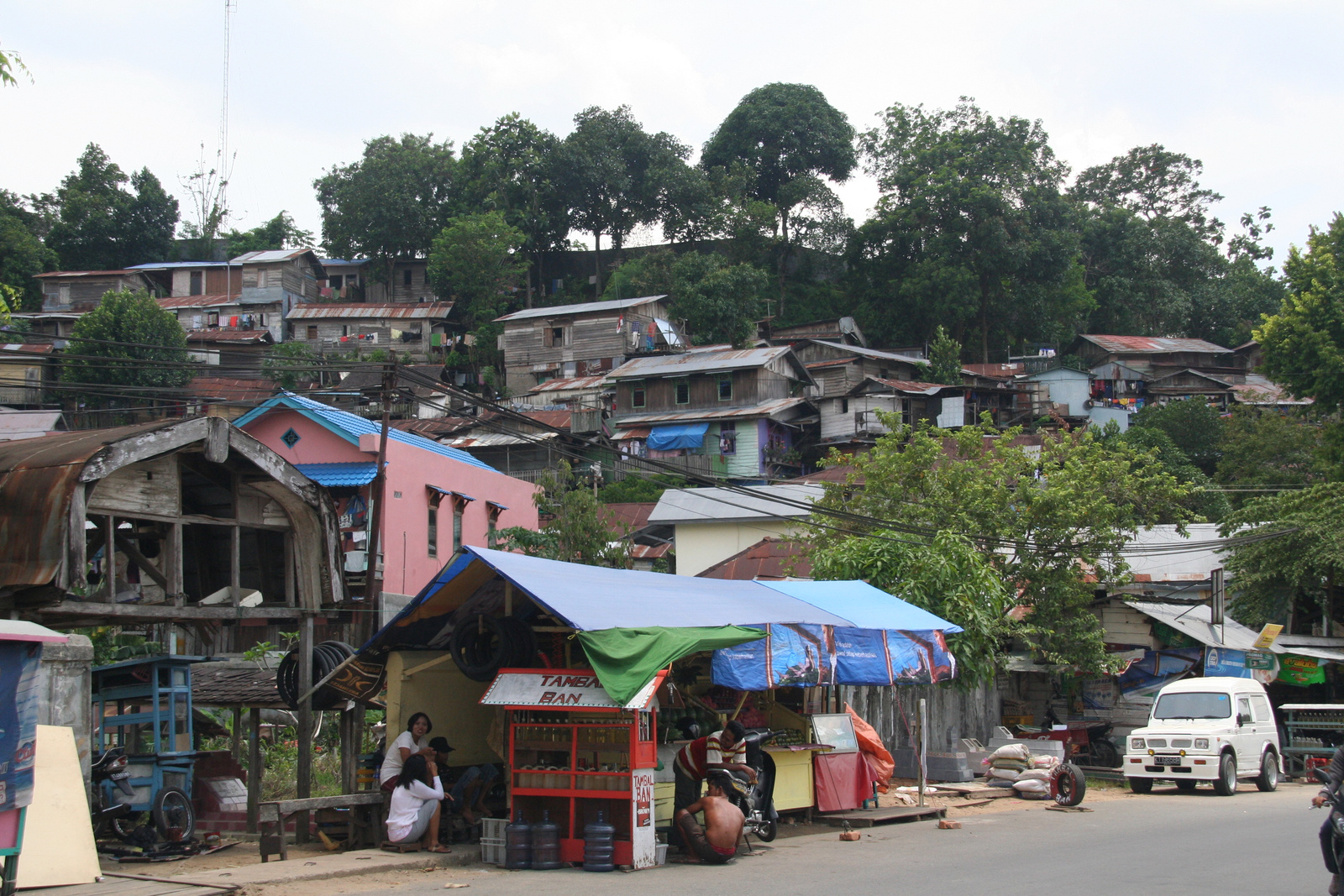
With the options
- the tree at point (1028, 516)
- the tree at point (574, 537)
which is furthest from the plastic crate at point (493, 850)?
the tree at point (574, 537)

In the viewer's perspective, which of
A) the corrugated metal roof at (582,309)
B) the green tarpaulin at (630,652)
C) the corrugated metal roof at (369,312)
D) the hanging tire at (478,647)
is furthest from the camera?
the corrugated metal roof at (369,312)

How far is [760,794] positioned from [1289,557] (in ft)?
69.9

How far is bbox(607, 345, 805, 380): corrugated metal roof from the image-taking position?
53125 mm

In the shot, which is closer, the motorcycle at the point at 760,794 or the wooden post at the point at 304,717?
the motorcycle at the point at 760,794

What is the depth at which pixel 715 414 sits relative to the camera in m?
52.8

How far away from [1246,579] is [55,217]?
235 feet

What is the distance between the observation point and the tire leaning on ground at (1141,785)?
21.1 meters

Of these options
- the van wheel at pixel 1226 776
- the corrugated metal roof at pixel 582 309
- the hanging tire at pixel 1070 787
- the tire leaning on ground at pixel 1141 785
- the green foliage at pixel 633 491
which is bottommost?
the tire leaning on ground at pixel 1141 785

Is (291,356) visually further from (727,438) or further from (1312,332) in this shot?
(1312,332)

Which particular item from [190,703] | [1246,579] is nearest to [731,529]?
[1246,579]

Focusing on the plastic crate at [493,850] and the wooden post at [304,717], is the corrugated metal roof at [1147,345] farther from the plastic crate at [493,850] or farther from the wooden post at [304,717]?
the plastic crate at [493,850]

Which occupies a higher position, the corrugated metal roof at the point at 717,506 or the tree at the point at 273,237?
the tree at the point at 273,237

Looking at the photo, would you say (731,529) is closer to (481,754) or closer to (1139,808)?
(1139,808)

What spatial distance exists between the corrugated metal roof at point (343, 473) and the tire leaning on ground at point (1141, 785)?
1881cm
